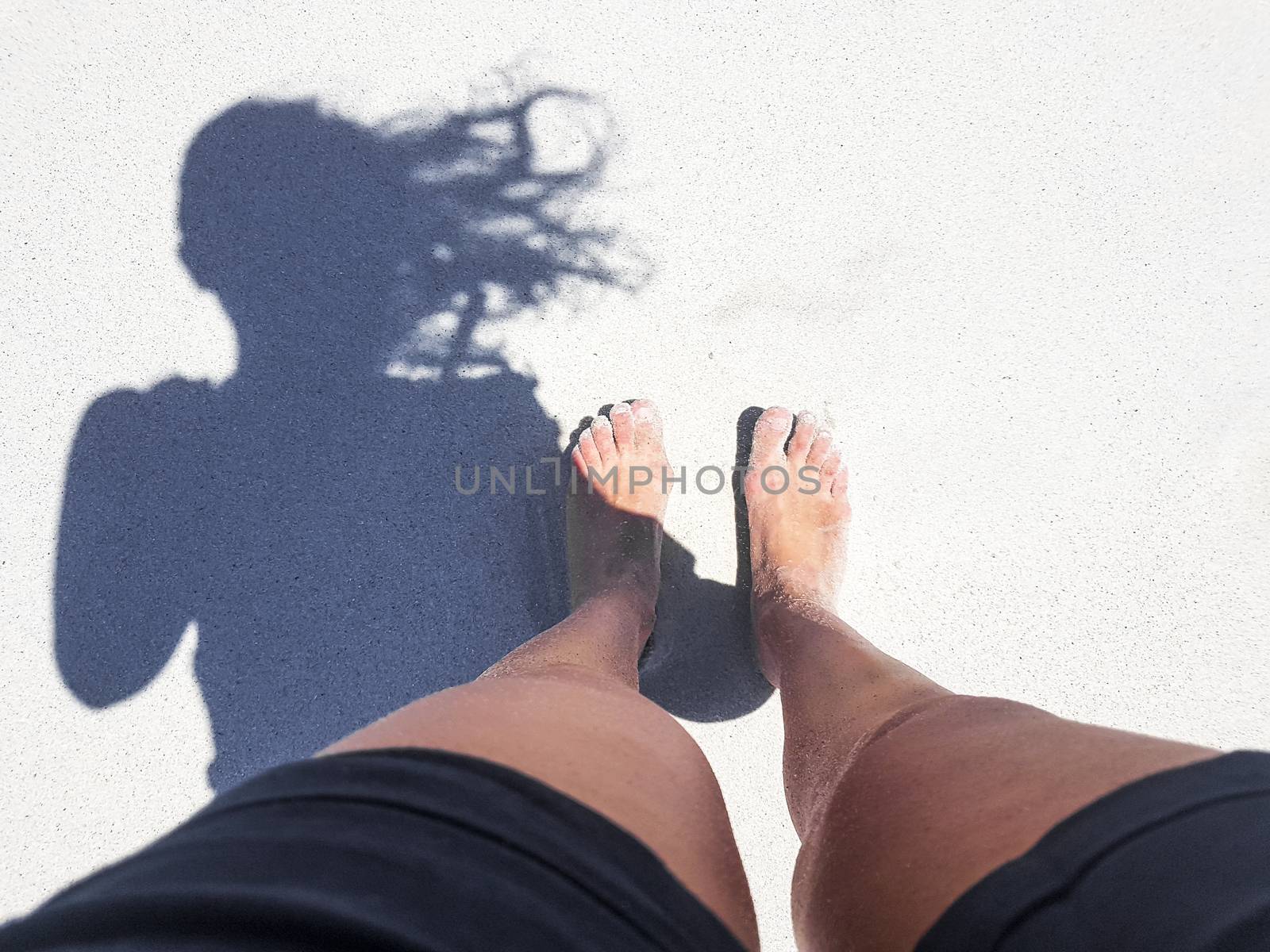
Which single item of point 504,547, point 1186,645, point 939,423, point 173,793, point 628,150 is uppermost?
point 628,150

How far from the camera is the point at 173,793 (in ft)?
4.97

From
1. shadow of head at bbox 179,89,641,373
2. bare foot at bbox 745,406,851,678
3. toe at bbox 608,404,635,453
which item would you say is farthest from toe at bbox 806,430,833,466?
shadow of head at bbox 179,89,641,373

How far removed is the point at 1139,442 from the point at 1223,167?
0.72 m

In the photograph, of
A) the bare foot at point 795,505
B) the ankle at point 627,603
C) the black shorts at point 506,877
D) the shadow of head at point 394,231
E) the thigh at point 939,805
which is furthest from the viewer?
the shadow of head at point 394,231

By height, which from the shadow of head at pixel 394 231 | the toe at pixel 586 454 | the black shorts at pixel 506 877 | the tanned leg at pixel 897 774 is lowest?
the tanned leg at pixel 897 774

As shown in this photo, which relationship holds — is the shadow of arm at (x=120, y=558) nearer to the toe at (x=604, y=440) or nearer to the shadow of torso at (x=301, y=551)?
the shadow of torso at (x=301, y=551)

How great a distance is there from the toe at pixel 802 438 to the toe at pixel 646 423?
0.32m

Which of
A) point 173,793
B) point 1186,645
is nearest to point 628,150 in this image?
point 1186,645

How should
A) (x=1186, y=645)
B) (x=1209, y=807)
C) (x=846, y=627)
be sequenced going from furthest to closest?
(x=1186, y=645) < (x=846, y=627) < (x=1209, y=807)

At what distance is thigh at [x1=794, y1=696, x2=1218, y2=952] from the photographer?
28.9 inches

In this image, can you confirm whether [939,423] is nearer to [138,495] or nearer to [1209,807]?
[1209,807]

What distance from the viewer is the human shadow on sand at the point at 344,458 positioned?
1536 millimetres

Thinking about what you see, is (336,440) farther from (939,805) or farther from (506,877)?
(939,805)

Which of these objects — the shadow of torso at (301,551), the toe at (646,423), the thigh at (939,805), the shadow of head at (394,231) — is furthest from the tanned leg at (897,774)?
the shadow of head at (394,231)
